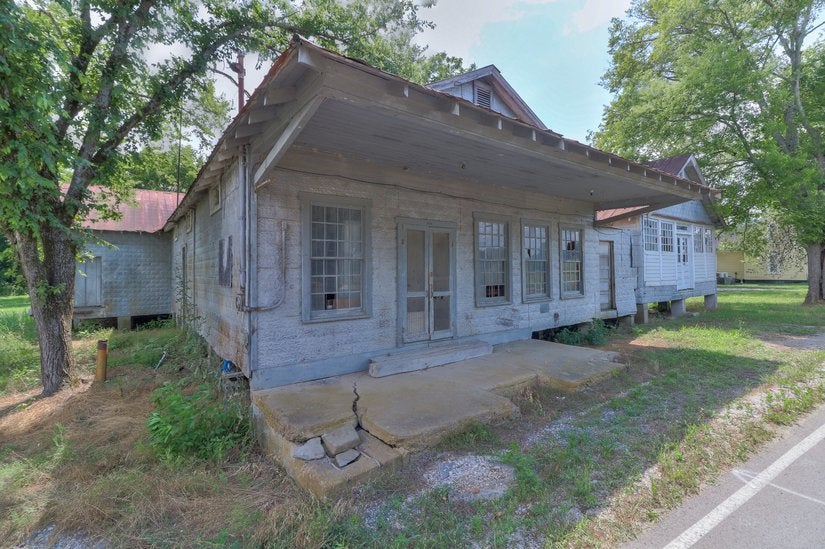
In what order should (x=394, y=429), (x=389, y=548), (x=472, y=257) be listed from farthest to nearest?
(x=472, y=257) → (x=394, y=429) → (x=389, y=548)

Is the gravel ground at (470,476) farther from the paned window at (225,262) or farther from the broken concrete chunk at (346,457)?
the paned window at (225,262)

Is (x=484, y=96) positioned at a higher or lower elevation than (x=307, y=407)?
higher

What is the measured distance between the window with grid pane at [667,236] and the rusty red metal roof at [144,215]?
52.5 ft

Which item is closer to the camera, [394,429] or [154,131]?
[394,429]

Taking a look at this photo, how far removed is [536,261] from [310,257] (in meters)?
4.95

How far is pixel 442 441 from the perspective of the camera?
3.62 meters

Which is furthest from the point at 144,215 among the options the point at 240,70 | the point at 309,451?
the point at 309,451

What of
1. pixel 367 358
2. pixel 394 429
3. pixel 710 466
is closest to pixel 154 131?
pixel 367 358

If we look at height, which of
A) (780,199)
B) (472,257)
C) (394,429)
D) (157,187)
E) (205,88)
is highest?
(157,187)

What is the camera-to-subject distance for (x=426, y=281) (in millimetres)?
6262

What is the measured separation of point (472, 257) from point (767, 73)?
524 inches

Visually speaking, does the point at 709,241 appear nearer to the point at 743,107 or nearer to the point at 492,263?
the point at 743,107

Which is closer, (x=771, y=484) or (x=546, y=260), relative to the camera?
(x=771, y=484)

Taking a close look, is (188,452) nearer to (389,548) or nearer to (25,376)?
(389,548)
